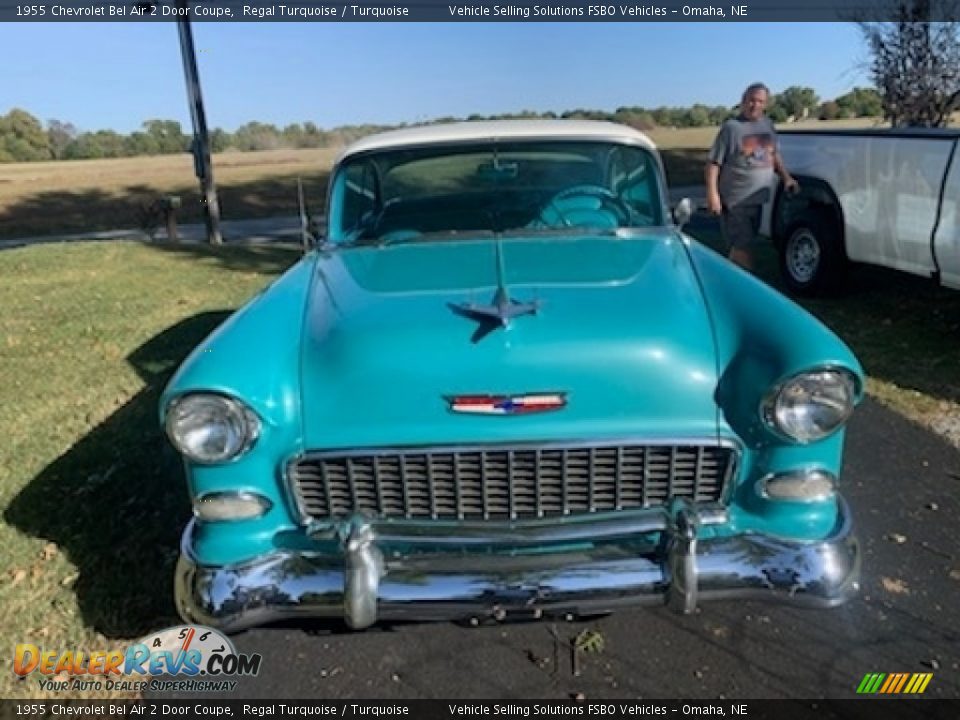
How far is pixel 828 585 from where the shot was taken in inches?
96.3

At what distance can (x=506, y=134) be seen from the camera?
3.91 meters

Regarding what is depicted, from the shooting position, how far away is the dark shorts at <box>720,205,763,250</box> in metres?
7.04

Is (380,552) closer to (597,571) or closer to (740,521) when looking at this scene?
(597,571)

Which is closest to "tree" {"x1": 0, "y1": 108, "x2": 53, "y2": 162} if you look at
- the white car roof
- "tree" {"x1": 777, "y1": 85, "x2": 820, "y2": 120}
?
"tree" {"x1": 777, "y1": 85, "x2": 820, "y2": 120}

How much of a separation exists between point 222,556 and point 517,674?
3.41ft

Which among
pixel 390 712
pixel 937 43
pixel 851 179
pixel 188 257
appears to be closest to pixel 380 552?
pixel 390 712

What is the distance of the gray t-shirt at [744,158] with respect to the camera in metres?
6.82

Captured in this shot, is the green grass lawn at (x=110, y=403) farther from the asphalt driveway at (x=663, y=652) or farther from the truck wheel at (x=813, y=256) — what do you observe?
the asphalt driveway at (x=663, y=652)

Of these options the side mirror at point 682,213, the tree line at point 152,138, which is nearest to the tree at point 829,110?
the tree line at point 152,138

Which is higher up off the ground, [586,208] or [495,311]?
[586,208]

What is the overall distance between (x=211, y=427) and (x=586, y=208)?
216 centimetres

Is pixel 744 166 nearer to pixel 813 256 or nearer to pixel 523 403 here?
pixel 813 256

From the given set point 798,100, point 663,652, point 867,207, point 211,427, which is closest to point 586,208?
point 663,652

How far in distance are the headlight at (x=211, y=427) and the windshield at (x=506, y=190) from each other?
4.97 feet
